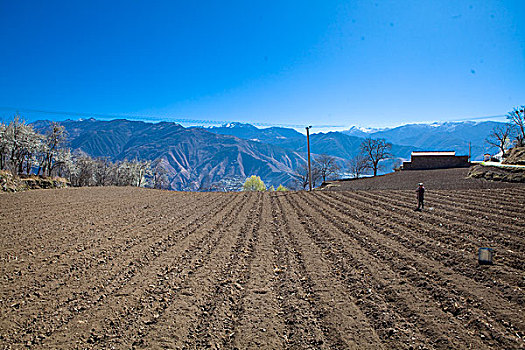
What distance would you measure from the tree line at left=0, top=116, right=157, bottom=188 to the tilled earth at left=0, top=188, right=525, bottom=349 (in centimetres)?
2944

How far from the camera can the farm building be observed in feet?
131

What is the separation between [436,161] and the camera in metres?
41.1

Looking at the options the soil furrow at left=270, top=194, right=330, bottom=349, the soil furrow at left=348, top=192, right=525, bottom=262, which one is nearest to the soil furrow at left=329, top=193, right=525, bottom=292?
the soil furrow at left=348, top=192, right=525, bottom=262

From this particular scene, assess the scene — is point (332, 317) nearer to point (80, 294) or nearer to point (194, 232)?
point (80, 294)

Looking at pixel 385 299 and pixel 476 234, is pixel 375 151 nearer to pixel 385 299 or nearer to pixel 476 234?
pixel 476 234

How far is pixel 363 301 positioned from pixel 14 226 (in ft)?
50.9

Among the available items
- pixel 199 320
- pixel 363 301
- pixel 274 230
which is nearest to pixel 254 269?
pixel 199 320

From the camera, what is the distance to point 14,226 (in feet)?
39.5

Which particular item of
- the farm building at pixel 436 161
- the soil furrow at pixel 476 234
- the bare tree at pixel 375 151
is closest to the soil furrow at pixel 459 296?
the soil furrow at pixel 476 234

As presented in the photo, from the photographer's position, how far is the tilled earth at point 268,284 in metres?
4.80

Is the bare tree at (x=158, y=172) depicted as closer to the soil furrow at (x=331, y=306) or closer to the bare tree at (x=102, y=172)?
the bare tree at (x=102, y=172)

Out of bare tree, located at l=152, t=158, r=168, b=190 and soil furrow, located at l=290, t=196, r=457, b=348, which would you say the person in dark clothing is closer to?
soil furrow, located at l=290, t=196, r=457, b=348

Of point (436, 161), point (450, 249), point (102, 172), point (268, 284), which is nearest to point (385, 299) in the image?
point (268, 284)

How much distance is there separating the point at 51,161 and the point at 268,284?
60889 mm
